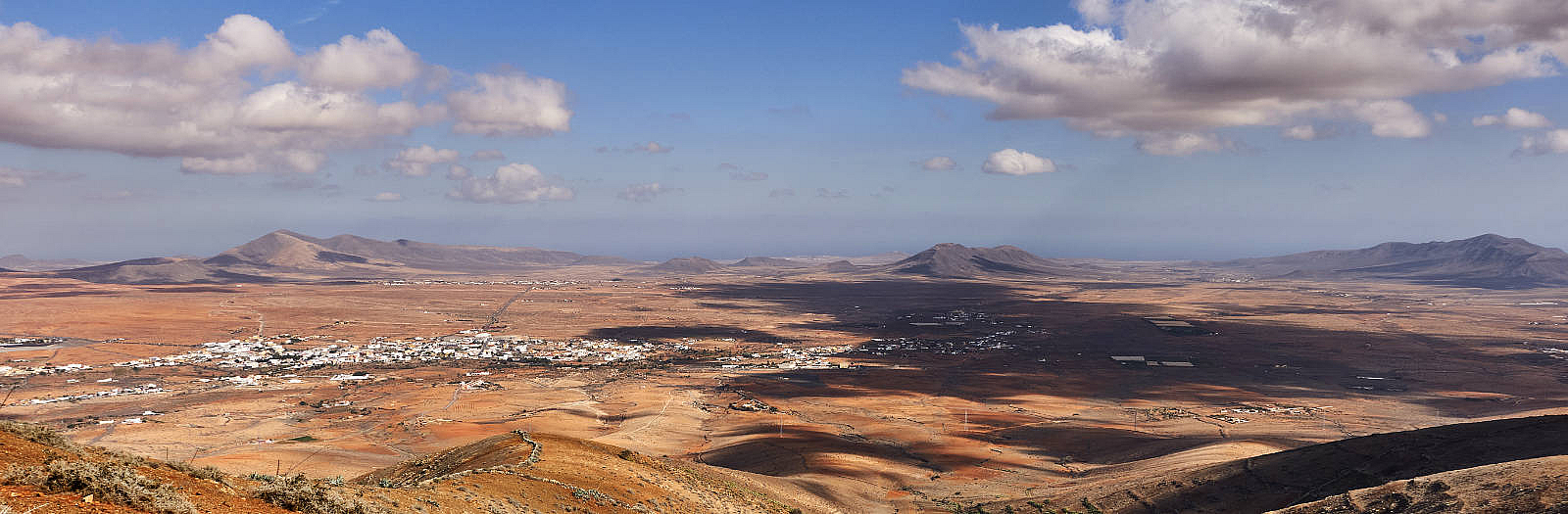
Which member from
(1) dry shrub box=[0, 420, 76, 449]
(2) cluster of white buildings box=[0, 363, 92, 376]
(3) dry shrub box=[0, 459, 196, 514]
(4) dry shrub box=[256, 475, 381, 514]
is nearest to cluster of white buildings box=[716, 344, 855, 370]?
(2) cluster of white buildings box=[0, 363, 92, 376]

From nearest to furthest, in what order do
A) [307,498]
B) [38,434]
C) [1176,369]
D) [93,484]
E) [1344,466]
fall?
[93,484], [38,434], [307,498], [1344,466], [1176,369]

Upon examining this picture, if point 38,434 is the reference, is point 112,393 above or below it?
below

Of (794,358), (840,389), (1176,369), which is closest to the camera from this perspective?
(840,389)

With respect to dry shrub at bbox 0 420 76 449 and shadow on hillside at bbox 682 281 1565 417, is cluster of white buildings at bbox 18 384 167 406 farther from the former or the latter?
dry shrub at bbox 0 420 76 449

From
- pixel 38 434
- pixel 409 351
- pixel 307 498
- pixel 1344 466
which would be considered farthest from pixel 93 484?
pixel 409 351

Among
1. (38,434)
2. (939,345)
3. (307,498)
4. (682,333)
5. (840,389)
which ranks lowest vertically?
(840,389)

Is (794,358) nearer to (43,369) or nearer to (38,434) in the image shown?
(43,369)

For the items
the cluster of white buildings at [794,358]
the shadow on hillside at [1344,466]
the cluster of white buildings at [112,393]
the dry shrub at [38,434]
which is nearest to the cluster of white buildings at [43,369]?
the cluster of white buildings at [112,393]

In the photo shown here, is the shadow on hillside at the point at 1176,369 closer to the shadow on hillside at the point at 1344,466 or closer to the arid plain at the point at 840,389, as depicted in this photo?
the arid plain at the point at 840,389

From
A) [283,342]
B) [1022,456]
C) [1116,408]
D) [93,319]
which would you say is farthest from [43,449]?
[93,319]
